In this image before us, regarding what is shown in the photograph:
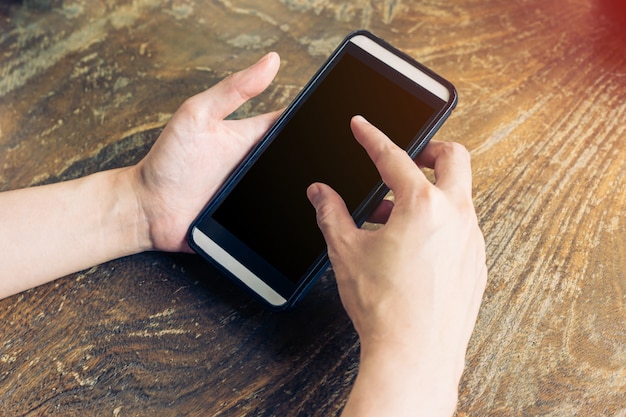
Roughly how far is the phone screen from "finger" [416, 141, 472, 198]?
31 millimetres

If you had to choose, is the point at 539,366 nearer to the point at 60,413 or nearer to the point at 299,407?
the point at 299,407

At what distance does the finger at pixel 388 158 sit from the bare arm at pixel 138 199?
137 mm

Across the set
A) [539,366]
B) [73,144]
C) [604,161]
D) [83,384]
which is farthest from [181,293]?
[604,161]

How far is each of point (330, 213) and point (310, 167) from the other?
0.30ft

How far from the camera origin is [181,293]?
2.12ft

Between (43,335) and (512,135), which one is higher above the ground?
(512,135)

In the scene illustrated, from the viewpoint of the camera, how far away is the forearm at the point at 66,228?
2.05ft

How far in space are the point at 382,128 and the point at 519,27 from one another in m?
0.34

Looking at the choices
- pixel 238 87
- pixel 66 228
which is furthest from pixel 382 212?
pixel 66 228

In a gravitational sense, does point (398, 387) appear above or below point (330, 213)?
below

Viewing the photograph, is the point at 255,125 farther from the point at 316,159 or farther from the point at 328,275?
the point at 328,275

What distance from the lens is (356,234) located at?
1.80 ft

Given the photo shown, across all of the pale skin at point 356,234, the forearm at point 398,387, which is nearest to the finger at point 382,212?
the pale skin at point 356,234

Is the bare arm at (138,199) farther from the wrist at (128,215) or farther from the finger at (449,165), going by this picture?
the finger at (449,165)
